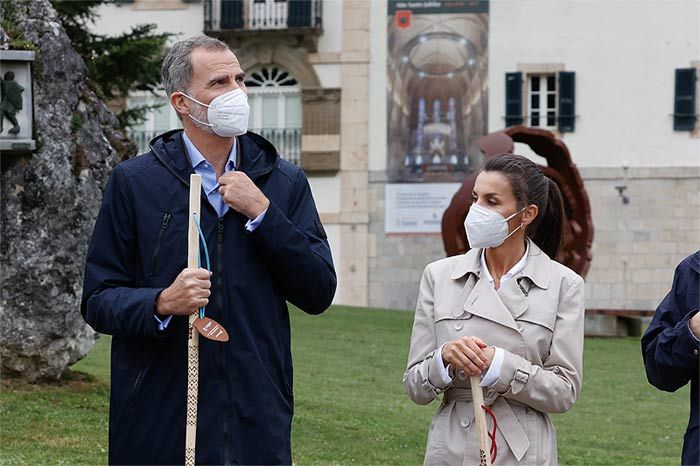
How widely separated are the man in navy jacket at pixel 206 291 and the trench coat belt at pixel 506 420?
0.64 metres

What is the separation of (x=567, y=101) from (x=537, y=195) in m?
28.3

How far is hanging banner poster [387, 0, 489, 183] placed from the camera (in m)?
Result: 32.7

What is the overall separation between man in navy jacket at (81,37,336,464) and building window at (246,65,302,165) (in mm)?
29339

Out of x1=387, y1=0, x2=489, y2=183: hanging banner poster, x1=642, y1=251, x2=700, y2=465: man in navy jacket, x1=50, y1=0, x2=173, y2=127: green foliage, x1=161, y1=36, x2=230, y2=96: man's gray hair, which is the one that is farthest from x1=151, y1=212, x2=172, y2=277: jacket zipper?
x1=387, y1=0, x2=489, y2=183: hanging banner poster

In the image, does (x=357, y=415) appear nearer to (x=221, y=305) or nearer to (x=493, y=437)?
(x=493, y=437)

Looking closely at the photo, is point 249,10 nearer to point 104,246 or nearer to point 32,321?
point 32,321

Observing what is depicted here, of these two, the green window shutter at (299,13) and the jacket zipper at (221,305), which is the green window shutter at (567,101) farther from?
the jacket zipper at (221,305)

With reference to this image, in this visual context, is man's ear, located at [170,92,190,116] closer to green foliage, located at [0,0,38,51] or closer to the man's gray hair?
the man's gray hair

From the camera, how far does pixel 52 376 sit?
35.7 ft

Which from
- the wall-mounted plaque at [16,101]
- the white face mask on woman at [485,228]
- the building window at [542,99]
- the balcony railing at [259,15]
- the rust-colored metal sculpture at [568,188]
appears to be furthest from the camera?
the balcony railing at [259,15]

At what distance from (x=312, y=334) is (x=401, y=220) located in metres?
13.1

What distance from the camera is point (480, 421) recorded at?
14.7 ft

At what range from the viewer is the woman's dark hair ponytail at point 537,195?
4.91m

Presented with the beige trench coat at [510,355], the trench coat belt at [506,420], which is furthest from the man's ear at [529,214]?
the trench coat belt at [506,420]
